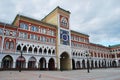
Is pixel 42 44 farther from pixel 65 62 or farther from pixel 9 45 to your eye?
pixel 65 62

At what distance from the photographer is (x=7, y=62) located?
34719 mm

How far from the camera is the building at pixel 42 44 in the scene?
115 ft

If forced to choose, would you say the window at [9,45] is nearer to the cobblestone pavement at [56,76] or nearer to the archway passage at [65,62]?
the cobblestone pavement at [56,76]

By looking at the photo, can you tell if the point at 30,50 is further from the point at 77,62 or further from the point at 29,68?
the point at 77,62

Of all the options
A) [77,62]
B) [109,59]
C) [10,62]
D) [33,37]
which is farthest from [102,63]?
[10,62]

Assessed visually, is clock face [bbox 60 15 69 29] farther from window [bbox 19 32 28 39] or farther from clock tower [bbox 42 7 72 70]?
window [bbox 19 32 28 39]

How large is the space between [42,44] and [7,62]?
1244 cm

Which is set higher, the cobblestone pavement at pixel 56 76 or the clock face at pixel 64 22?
the clock face at pixel 64 22

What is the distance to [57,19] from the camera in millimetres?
48031

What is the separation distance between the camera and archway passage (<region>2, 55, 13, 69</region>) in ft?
112

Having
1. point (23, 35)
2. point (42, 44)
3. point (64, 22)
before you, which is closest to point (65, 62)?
point (42, 44)

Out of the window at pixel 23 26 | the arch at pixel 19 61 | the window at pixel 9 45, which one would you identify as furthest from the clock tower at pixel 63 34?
the window at pixel 9 45

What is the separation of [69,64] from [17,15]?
2647 centimetres

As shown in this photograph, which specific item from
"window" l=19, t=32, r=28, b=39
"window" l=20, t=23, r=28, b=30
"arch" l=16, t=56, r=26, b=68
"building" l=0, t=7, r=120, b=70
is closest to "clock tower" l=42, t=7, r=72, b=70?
"building" l=0, t=7, r=120, b=70
